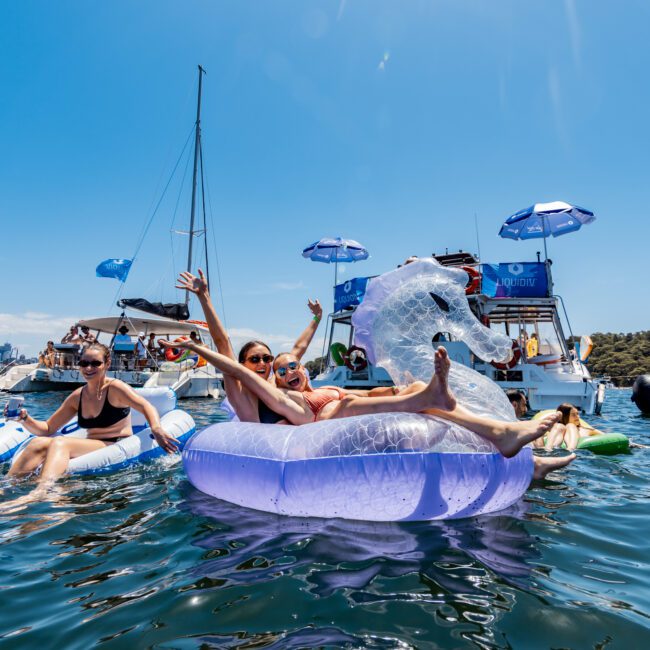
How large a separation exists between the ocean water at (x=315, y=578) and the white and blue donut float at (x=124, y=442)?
64 cm

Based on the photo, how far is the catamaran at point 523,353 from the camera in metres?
11.9

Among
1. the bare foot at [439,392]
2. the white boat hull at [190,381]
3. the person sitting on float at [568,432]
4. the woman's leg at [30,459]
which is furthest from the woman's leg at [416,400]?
the white boat hull at [190,381]

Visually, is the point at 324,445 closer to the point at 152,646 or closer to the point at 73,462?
the point at 152,646

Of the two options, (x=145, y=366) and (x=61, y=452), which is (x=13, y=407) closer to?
(x=61, y=452)

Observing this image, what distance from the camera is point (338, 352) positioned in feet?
55.0

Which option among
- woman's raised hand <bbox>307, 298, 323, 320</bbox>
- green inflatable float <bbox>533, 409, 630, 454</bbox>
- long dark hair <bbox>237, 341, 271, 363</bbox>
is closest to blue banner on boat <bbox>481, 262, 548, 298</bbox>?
green inflatable float <bbox>533, 409, 630, 454</bbox>

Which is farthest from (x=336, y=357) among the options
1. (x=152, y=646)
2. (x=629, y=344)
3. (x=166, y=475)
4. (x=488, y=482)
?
(x=629, y=344)

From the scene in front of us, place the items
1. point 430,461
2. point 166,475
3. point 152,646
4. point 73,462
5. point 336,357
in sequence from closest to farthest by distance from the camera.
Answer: point 152,646
point 430,461
point 73,462
point 166,475
point 336,357

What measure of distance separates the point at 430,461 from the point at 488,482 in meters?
0.49

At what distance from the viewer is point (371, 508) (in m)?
2.93

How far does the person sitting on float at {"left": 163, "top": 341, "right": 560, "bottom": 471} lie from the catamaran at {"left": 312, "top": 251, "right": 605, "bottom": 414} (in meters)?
8.33

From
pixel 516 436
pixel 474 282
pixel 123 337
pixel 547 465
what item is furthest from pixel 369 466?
pixel 123 337

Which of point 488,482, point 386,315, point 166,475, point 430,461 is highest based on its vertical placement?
point 386,315

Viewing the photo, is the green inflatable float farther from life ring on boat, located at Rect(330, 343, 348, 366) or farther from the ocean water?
life ring on boat, located at Rect(330, 343, 348, 366)
